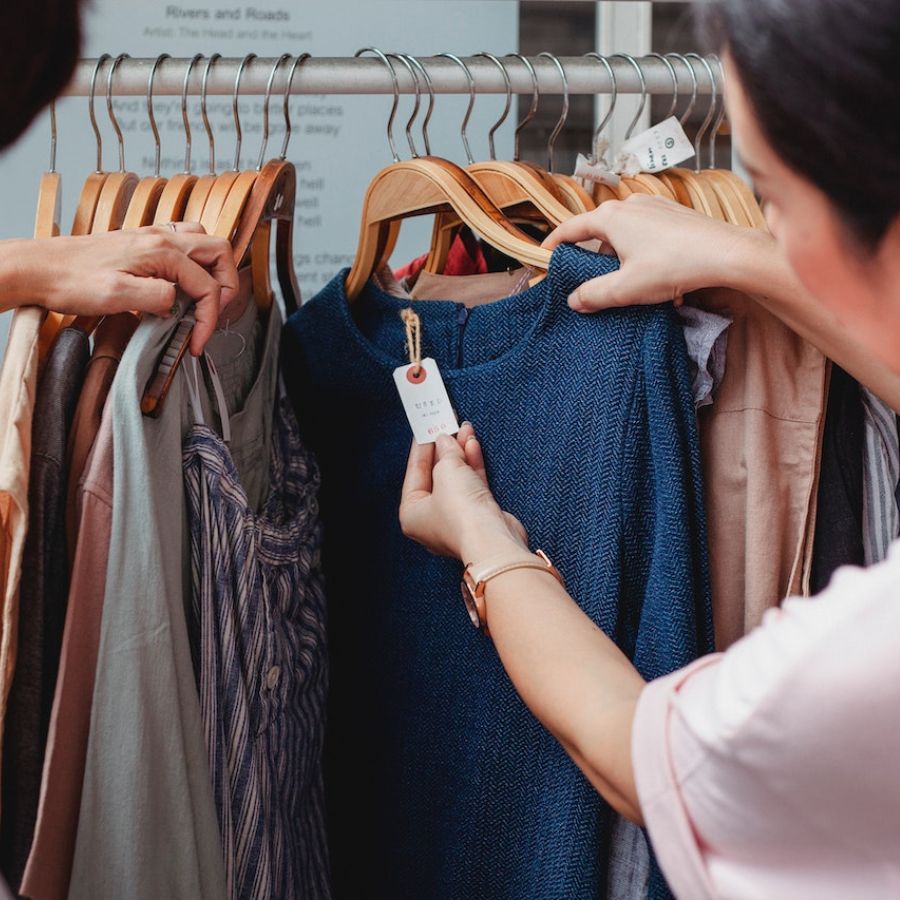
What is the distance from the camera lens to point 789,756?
0.51 m

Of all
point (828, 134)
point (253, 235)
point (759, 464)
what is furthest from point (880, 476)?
point (253, 235)

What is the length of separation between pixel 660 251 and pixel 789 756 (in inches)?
16.3

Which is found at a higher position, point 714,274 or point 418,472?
point 714,274

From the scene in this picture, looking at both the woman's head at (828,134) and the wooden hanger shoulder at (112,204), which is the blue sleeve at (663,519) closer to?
the woman's head at (828,134)

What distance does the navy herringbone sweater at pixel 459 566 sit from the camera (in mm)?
824

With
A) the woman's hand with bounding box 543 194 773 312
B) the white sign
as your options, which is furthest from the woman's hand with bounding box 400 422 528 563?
the white sign

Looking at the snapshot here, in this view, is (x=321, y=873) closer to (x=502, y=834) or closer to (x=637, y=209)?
(x=502, y=834)

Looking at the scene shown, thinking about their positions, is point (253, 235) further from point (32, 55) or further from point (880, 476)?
point (880, 476)

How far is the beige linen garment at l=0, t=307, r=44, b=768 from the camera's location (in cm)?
73

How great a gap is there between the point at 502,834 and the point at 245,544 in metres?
0.33

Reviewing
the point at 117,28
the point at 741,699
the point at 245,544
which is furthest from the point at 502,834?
the point at 117,28

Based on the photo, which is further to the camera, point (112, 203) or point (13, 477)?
point (112, 203)

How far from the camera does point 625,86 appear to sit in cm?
108

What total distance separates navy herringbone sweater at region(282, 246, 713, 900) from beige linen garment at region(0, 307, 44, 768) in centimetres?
34
